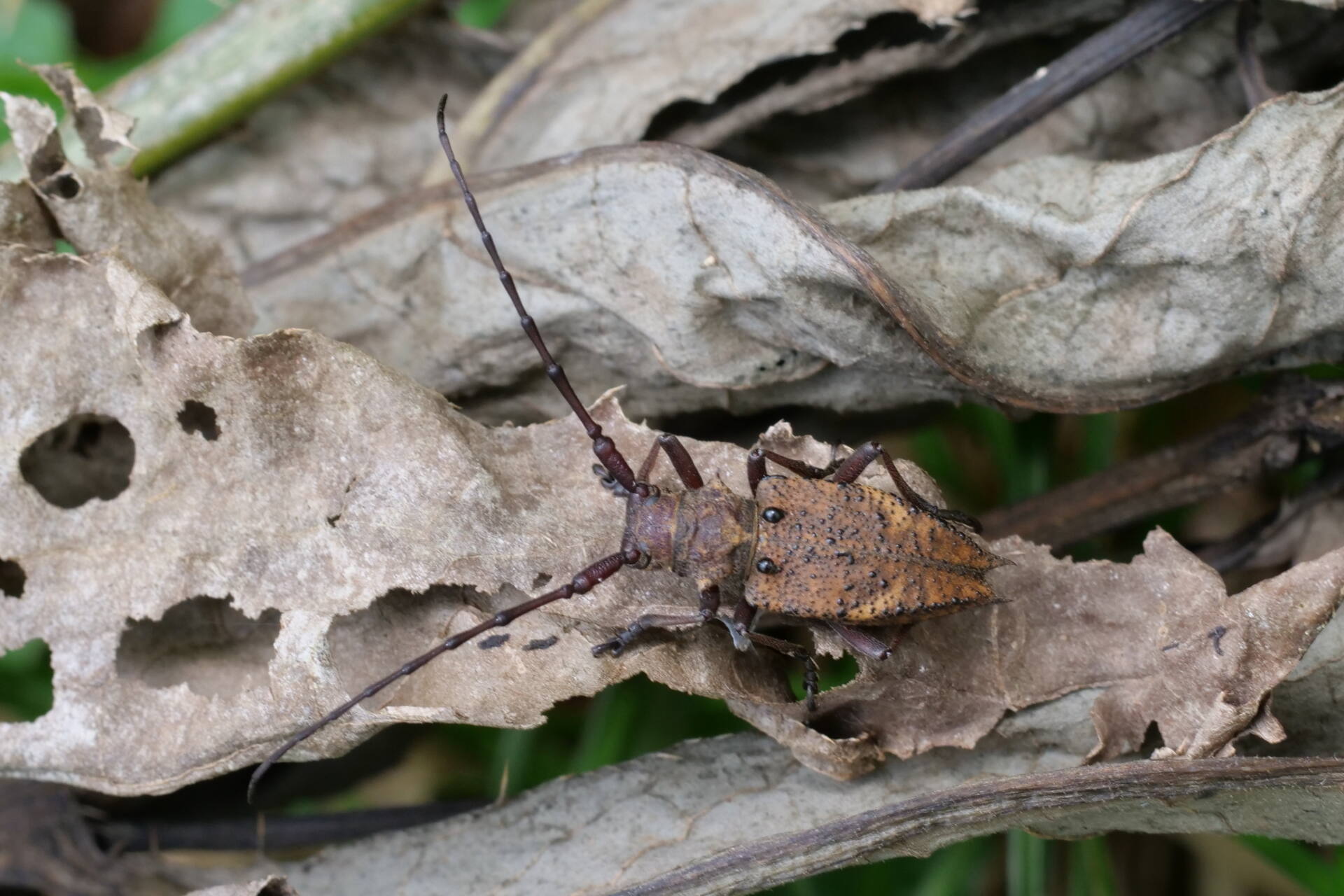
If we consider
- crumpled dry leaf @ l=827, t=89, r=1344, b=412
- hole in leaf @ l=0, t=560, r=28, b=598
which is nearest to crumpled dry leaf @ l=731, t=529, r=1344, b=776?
crumpled dry leaf @ l=827, t=89, r=1344, b=412

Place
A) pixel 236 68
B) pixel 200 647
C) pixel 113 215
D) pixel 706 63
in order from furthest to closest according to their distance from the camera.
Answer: pixel 236 68 < pixel 706 63 < pixel 113 215 < pixel 200 647

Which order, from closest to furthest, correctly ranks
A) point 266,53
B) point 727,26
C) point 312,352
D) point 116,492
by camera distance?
point 312,352 < point 116,492 < point 727,26 < point 266,53

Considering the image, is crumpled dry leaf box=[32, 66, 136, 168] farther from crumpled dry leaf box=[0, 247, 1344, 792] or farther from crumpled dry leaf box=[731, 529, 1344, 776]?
crumpled dry leaf box=[731, 529, 1344, 776]

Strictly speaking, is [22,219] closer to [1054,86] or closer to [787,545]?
[787,545]

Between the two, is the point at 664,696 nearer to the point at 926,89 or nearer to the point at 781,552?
the point at 781,552

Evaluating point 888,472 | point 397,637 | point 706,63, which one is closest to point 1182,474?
point 888,472

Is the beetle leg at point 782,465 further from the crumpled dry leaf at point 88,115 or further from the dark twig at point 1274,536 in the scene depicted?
the crumpled dry leaf at point 88,115

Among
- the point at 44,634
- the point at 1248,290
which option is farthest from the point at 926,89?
the point at 44,634
